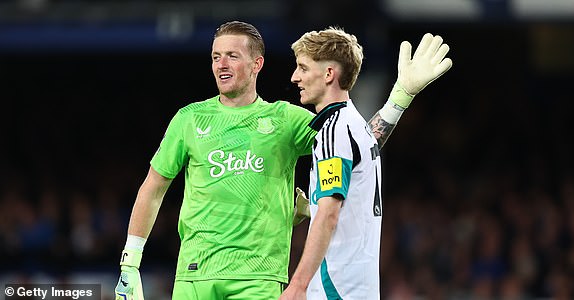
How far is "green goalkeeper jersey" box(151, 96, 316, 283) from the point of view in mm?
5684

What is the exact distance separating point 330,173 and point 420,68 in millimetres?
1255

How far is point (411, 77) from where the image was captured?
247 inches

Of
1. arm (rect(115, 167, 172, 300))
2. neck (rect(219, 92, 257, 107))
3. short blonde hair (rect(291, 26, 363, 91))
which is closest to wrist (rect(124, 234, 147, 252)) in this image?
arm (rect(115, 167, 172, 300))

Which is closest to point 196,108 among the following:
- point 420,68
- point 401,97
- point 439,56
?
point 401,97

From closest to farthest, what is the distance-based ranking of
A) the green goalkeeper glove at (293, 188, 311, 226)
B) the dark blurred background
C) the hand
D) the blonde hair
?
the hand, the blonde hair, the green goalkeeper glove at (293, 188, 311, 226), the dark blurred background

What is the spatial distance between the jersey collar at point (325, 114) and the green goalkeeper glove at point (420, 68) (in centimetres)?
81

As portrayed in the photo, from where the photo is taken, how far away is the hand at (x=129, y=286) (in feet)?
18.9

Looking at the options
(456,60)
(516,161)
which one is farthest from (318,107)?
(456,60)

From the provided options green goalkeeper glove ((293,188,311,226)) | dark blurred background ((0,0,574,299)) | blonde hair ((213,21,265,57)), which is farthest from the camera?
dark blurred background ((0,0,574,299))

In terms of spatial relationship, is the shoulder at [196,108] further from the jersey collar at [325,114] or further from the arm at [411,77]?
the arm at [411,77]

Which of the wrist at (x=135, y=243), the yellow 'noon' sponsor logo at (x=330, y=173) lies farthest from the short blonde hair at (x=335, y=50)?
the wrist at (x=135, y=243)

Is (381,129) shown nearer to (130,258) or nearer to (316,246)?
(316,246)

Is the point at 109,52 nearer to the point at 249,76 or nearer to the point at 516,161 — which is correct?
the point at 516,161

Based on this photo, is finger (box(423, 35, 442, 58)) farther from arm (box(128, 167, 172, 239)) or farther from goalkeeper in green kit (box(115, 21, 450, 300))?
arm (box(128, 167, 172, 239))
